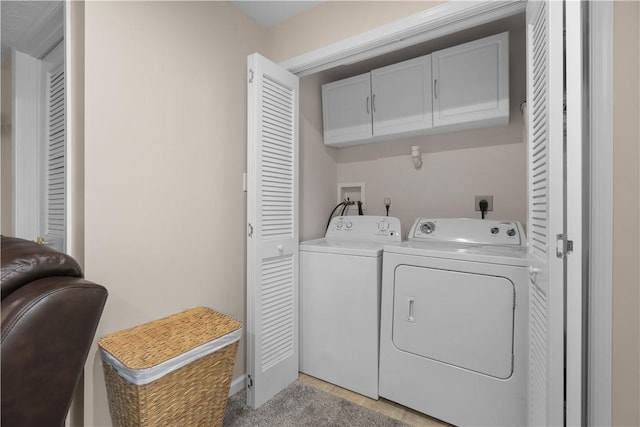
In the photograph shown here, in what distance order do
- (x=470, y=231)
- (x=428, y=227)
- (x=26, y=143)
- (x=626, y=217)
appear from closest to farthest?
(x=626, y=217), (x=26, y=143), (x=470, y=231), (x=428, y=227)

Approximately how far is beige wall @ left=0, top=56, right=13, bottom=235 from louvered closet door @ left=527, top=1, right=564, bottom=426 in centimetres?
198

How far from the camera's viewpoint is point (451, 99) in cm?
203

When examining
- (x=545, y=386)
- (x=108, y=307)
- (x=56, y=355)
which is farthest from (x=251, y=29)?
(x=545, y=386)

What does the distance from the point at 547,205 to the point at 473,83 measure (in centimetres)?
134

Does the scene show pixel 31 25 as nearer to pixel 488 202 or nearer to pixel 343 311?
pixel 343 311

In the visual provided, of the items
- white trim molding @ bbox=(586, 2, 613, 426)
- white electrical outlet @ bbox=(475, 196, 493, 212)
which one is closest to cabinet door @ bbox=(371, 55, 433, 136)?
white electrical outlet @ bbox=(475, 196, 493, 212)

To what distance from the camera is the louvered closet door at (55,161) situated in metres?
1.24

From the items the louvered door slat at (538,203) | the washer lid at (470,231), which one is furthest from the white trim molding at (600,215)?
the washer lid at (470,231)

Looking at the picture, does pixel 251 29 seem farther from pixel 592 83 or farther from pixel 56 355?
pixel 56 355

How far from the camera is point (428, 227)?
2098mm

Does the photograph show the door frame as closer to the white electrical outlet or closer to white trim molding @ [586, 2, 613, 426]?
white trim molding @ [586, 2, 613, 426]

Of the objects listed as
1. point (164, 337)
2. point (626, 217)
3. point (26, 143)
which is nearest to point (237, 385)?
point (164, 337)

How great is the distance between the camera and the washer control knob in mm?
2078

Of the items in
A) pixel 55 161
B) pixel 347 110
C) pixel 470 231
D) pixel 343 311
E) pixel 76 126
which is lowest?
pixel 343 311
